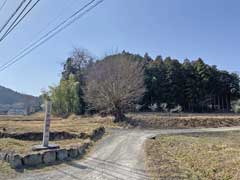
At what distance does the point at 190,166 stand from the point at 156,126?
17.2 metres

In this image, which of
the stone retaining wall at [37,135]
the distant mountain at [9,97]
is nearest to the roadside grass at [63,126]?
the stone retaining wall at [37,135]

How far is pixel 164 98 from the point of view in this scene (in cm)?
4978

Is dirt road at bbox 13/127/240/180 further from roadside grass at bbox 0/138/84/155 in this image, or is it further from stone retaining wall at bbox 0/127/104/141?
stone retaining wall at bbox 0/127/104/141

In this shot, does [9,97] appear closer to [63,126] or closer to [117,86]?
[117,86]

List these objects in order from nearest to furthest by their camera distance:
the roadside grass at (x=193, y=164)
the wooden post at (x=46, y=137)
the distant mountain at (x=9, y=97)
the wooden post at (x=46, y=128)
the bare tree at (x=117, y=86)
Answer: the roadside grass at (x=193, y=164), the wooden post at (x=46, y=137), the wooden post at (x=46, y=128), the bare tree at (x=117, y=86), the distant mountain at (x=9, y=97)

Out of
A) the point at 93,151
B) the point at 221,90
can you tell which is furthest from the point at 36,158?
the point at 221,90

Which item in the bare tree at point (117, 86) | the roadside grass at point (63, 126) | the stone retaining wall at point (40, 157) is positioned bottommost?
the stone retaining wall at point (40, 157)

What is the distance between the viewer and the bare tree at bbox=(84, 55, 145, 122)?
26.5 meters

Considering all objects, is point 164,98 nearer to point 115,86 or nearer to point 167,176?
point 115,86

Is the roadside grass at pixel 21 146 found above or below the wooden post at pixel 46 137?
below

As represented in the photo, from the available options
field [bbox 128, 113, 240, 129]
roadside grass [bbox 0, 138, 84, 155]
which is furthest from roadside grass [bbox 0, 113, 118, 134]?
roadside grass [bbox 0, 138, 84, 155]

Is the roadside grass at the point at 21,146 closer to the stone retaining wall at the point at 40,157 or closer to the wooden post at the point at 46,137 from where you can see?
the wooden post at the point at 46,137

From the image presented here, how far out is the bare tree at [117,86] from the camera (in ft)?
87.0

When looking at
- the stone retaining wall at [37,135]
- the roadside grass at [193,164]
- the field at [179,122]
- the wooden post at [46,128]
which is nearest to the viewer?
the roadside grass at [193,164]
